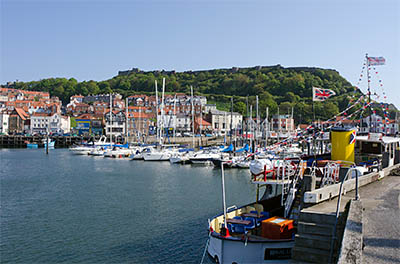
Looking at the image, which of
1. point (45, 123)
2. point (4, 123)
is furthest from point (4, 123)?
point (45, 123)

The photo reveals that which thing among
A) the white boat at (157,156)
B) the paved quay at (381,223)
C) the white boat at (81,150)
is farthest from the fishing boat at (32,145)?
the paved quay at (381,223)

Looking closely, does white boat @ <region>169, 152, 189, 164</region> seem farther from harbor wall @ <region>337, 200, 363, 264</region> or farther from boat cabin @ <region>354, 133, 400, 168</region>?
harbor wall @ <region>337, 200, 363, 264</region>

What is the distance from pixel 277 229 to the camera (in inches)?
491

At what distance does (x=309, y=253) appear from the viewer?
10055 millimetres

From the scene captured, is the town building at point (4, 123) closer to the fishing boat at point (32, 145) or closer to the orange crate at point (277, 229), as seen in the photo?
the fishing boat at point (32, 145)

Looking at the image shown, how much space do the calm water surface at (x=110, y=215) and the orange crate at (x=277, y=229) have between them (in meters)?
3.75

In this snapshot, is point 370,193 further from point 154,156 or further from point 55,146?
point 55,146

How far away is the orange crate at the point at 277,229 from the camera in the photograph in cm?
1245

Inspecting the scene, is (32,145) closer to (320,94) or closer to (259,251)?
(320,94)

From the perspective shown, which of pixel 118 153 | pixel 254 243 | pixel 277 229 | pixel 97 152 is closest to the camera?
pixel 254 243

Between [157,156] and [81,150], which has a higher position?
[157,156]

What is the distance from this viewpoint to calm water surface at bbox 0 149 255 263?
16.7 metres

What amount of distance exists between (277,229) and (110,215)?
13.7 meters

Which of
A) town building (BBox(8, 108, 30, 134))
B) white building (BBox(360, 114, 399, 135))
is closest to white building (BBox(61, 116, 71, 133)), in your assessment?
town building (BBox(8, 108, 30, 134))
